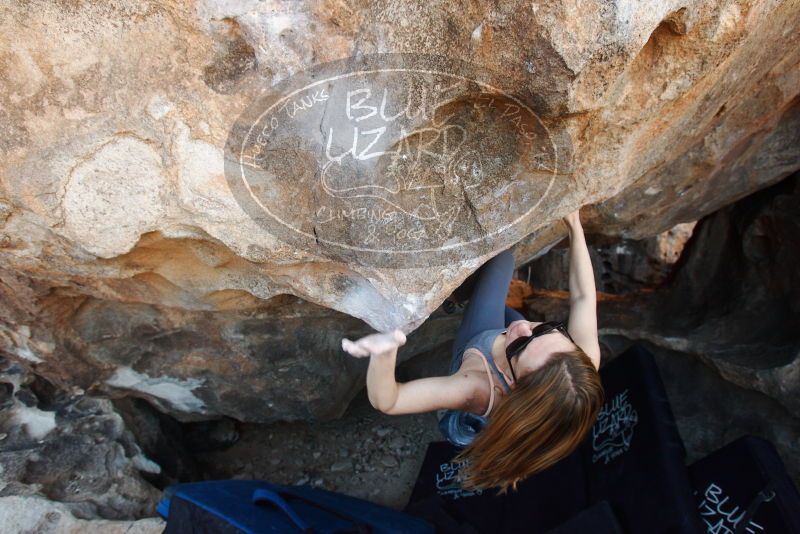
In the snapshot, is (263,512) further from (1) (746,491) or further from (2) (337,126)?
(1) (746,491)

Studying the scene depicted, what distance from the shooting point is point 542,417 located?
3.52 feet

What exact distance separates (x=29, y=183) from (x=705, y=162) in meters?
1.49

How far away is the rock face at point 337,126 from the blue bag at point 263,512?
0.53 meters

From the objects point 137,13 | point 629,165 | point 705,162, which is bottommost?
point 137,13

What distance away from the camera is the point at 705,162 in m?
1.53

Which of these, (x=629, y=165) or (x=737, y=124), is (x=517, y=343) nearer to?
(x=629, y=165)

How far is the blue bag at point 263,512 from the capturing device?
1.46 metres

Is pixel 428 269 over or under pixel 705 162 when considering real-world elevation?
under

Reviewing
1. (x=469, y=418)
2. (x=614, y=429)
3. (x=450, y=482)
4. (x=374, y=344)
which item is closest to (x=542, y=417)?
(x=469, y=418)

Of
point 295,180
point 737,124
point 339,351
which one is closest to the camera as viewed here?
point 295,180

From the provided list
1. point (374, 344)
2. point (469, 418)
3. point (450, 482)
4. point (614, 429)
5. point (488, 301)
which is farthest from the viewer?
point (450, 482)

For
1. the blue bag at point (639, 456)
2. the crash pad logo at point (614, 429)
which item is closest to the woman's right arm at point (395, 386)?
the blue bag at point (639, 456)

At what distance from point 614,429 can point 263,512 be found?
100 centimetres

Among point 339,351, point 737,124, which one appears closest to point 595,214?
point 737,124
